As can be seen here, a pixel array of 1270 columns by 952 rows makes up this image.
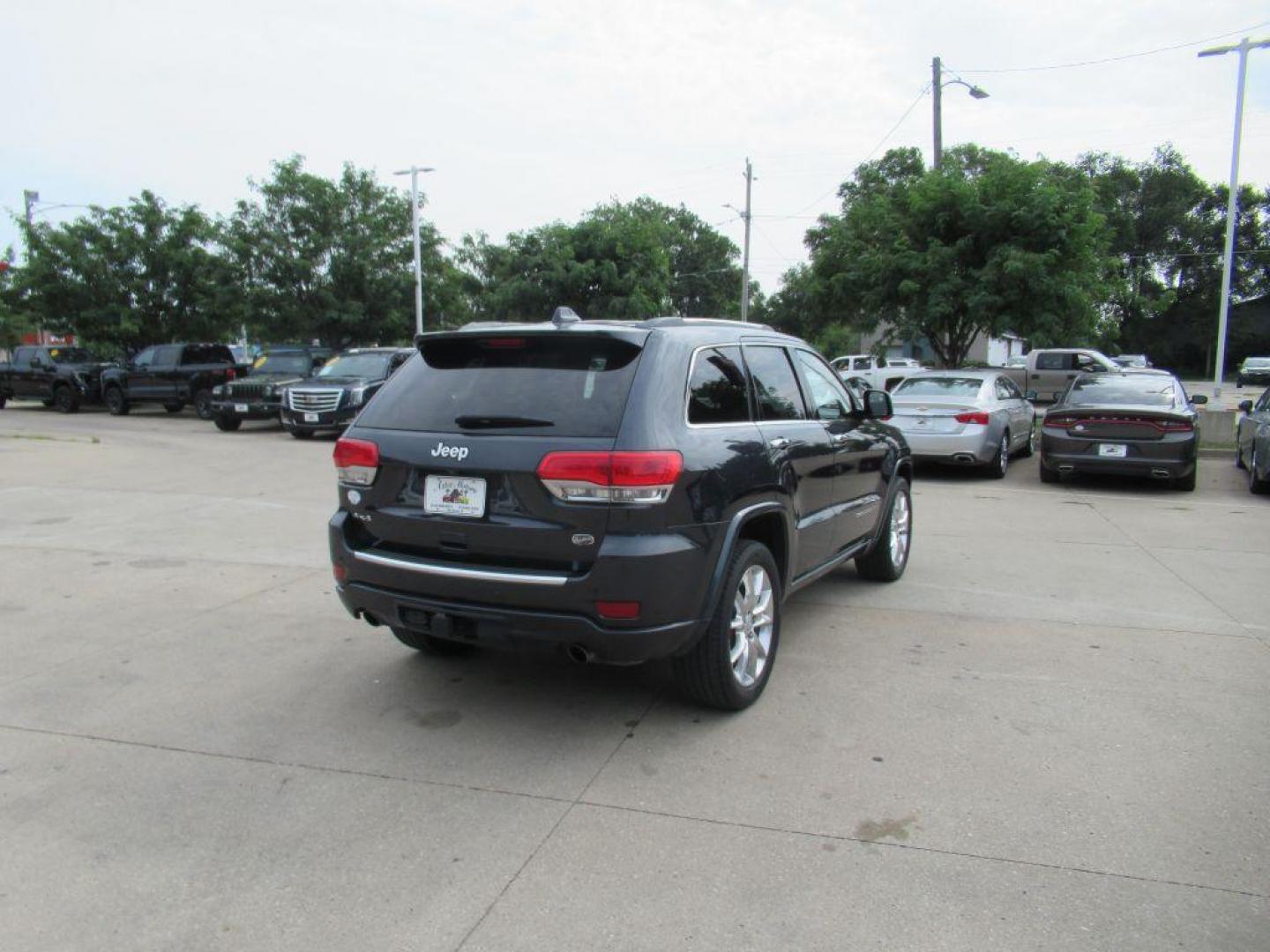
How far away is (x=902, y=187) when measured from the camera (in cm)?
2075

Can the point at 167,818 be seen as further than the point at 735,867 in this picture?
Yes

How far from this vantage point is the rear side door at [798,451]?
185 inches

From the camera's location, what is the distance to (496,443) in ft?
12.6

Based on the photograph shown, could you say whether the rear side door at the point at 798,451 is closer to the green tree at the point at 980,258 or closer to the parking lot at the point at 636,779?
the parking lot at the point at 636,779

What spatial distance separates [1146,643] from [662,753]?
3.21 meters

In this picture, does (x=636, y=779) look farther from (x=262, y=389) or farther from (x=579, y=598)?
(x=262, y=389)

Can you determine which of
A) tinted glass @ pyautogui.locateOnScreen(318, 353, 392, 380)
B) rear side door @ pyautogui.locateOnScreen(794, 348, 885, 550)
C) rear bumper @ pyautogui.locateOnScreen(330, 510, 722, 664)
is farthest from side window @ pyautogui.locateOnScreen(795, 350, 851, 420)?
tinted glass @ pyautogui.locateOnScreen(318, 353, 392, 380)

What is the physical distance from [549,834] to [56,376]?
1077 inches

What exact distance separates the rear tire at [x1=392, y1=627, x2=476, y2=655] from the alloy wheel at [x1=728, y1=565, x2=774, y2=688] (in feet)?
5.04

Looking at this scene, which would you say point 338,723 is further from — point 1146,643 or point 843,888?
point 1146,643

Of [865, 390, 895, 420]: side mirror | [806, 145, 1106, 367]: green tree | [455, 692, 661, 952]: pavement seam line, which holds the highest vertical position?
[806, 145, 1106, 367]: green tree

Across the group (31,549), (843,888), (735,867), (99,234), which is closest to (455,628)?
(735,867)

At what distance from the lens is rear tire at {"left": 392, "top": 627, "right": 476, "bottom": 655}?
16.2ft

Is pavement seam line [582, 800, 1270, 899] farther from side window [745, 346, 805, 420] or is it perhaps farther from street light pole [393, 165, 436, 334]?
street light pole [393, 165, 436, 334]
